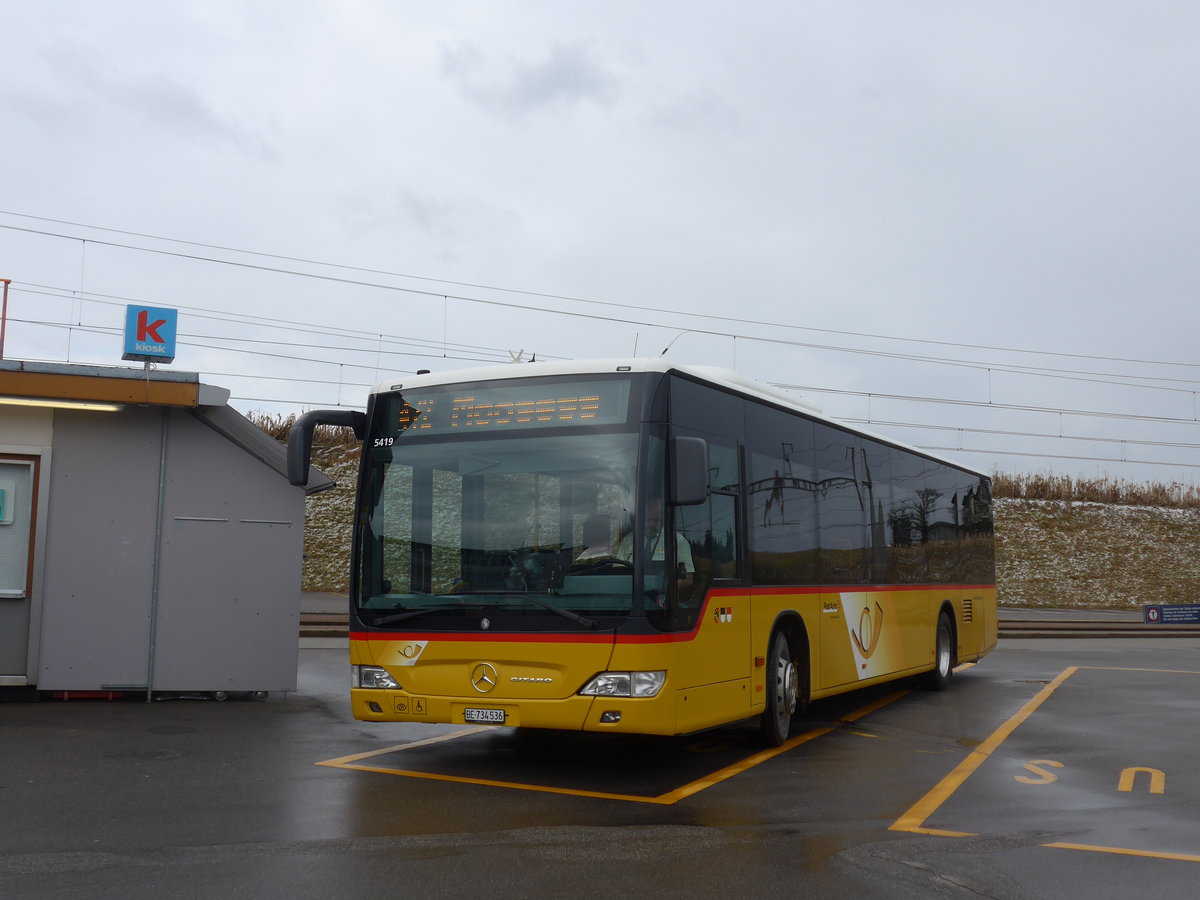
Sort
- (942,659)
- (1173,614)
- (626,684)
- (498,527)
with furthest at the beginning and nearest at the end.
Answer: (1173,614) → (942,659) → (498,527) → (626,684)

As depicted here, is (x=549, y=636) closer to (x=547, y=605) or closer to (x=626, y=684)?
(x=547, y=605)

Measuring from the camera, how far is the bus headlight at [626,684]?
7852 millimetres

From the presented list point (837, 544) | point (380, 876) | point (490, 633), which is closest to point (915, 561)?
point (837, 544)

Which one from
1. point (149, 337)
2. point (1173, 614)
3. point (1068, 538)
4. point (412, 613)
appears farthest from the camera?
point (1068, 538)

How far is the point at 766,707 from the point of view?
9688mm

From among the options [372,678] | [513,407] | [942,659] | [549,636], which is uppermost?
[513,407]

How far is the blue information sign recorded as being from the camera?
26.5 meters

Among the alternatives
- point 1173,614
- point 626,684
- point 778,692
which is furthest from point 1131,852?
point 1173,614

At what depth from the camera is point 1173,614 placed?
26625 millimetres

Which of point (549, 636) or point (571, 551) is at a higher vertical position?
point (571, 551)

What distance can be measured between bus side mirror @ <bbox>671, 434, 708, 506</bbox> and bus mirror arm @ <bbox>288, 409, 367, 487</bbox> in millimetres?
2383

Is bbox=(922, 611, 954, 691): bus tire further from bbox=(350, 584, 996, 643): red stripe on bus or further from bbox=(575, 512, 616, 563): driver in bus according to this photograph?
bbox=(575, 512, 616, 563): driver in bus

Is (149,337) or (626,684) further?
(149,337)

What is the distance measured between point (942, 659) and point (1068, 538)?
36.5m
